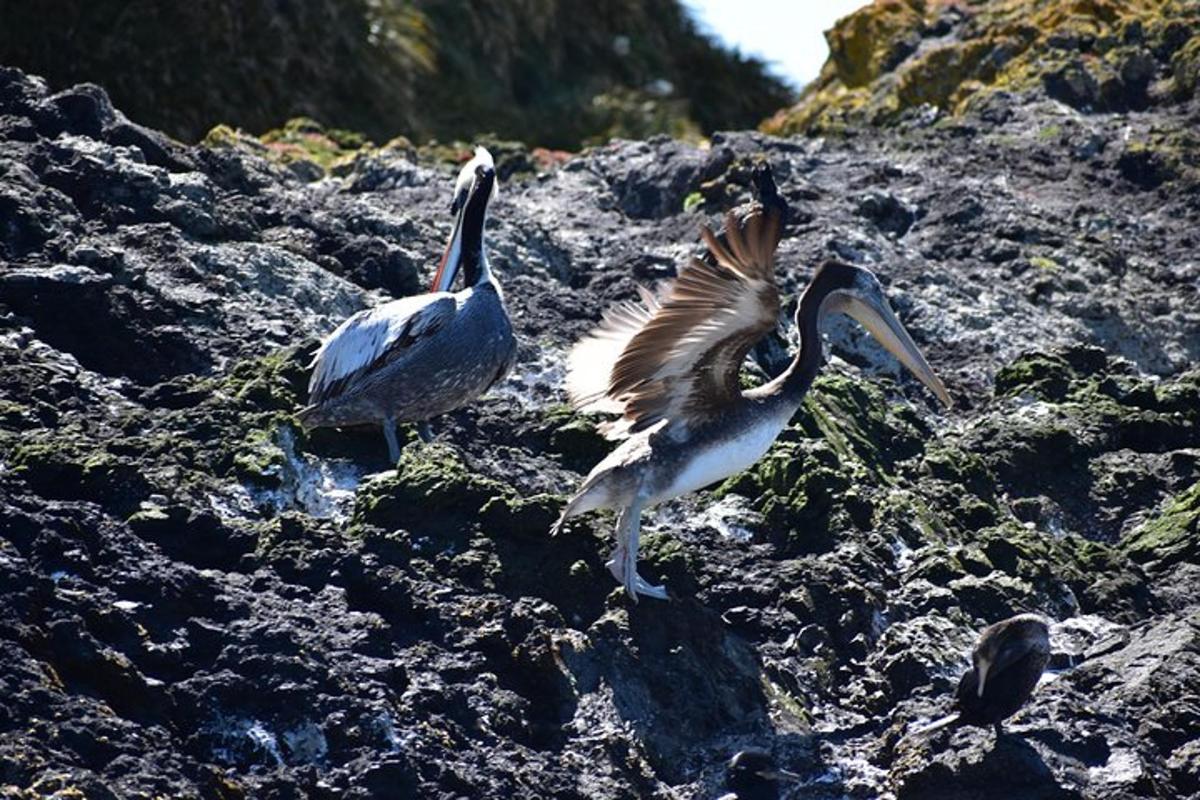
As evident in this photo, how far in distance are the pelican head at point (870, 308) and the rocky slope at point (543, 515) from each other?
460 mm

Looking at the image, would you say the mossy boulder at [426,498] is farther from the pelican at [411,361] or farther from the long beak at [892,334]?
the long beak at [892,334]

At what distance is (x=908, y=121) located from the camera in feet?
50.9

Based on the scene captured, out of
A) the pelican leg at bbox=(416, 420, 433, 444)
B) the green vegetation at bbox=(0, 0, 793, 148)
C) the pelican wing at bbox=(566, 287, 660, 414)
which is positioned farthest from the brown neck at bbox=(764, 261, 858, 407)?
the green vegetation at bbox=(0, 0, 793, 148)

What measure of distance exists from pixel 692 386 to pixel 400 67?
11.5m

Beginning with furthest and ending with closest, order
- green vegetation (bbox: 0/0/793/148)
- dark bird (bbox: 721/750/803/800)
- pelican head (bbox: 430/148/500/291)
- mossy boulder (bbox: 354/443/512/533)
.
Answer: green vegetation (bbox: 0/0/793/148) < pelican head (bbox: 430/148/500/291) < mossy boulder (bbox: 354/443/512/533) < dark bird (bbox: 721/750/803/800)

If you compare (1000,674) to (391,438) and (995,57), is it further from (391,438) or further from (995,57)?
(995,57)

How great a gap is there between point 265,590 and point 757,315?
8.08 feet

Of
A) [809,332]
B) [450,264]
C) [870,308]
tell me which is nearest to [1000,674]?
[809,332]

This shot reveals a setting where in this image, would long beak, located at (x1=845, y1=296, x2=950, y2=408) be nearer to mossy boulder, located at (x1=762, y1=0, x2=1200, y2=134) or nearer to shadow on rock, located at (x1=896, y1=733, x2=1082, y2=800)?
shadow on rock, located at (x1=896, y1=733, x2=1082, y2=800)

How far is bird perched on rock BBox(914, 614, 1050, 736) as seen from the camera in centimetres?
820

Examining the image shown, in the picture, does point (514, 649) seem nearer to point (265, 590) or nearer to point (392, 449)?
point (265, 590)

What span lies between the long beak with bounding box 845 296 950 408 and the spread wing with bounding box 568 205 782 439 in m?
1.01

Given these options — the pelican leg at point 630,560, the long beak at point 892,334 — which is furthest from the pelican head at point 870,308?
the pelican leg at point 630,560

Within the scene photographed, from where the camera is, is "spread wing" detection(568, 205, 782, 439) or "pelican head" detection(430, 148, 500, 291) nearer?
"spread wing" detection(568, 205, 782, 439)
